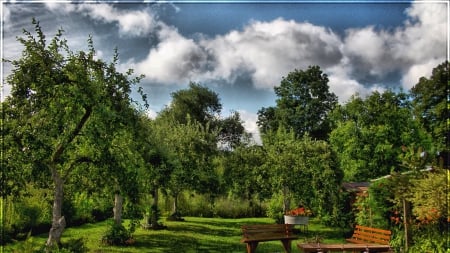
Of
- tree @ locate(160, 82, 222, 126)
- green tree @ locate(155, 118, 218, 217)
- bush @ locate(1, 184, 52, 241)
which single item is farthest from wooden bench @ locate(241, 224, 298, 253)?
tree @ locate(160, 82, 222, 126)

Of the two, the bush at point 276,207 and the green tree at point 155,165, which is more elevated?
the green tree at point 155,165

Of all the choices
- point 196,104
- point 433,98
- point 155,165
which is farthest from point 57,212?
point 196,104

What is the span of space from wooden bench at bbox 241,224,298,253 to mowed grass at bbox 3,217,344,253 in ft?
3.81

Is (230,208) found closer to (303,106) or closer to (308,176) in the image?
(308,176)

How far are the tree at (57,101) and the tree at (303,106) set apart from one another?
62.4 ft

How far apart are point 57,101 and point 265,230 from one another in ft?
17.3

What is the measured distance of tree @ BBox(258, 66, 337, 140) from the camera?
84.5 ft

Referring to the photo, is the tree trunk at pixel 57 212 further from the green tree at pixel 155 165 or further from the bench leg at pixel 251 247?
the bench leg at pixel 251 247

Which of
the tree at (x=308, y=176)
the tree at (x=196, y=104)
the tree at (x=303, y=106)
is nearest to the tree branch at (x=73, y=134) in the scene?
the tree at (x=308, y=176)

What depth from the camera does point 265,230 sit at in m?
9.06

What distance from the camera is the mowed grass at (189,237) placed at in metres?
10.0

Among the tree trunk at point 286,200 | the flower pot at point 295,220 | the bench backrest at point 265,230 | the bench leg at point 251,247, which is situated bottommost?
the bench leg at point 251,247

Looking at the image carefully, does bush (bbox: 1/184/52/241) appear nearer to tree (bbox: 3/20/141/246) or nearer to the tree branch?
the tree branch

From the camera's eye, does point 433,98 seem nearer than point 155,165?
No
